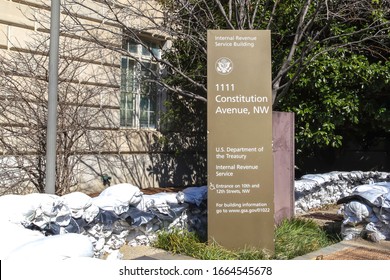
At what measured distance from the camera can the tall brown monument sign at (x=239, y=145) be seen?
6.75 metres

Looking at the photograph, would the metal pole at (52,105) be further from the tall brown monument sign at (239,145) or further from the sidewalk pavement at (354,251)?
the sidewalk pavement at (354,251)

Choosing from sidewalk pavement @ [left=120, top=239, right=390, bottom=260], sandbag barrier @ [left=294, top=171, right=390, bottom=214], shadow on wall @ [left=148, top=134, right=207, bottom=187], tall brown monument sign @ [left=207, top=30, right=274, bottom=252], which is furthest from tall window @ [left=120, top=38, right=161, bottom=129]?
sidewalk pavement @ [left=120, top=239, right=390, bottom=260]

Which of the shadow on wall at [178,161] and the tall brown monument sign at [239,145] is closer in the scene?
the tall brown monument sign at [239,145]

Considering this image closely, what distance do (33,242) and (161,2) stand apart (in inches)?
320

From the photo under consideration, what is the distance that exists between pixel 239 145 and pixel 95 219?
7.51 feet

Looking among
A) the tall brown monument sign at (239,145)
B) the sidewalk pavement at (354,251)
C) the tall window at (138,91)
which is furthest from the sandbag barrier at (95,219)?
the tall window at (138,91)

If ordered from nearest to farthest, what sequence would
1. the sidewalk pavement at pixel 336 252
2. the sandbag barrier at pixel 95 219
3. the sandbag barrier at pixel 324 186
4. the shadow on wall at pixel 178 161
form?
the sandbag barrier at pixel 95 219 < the sidewalk pavement at pixel 336 252 < the sandbag barrier at pixel 324 186 < the shadow on wall at pixel 178 161

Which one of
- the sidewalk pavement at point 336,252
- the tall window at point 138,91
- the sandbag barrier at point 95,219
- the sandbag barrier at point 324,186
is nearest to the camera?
the sandbag barrier at point 95,219

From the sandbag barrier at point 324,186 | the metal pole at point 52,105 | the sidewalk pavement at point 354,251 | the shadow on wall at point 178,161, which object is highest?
the metal pole at point 52,105

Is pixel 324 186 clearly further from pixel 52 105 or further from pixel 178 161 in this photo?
pixel 52 105

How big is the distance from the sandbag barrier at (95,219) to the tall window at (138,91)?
4.89m

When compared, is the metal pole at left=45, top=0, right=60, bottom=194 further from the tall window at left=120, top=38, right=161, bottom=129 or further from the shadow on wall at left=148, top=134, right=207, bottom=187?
the shadow on wall at left=148, top=134, right=207, bottom=187

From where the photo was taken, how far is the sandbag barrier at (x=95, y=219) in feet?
14.9

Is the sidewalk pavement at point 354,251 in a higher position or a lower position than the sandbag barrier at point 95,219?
lower
